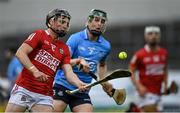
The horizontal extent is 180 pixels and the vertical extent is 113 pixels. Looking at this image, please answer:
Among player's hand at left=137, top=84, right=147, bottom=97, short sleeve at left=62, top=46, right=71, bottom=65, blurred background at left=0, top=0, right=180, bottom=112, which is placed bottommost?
blurred background at left=0, top=0, right=180, bottom=112

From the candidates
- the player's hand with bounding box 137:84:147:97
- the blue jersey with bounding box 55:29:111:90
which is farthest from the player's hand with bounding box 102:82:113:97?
the player's hand with bounding box 137:84:147:97

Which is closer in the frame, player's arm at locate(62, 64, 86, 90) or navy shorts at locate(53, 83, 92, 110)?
player's arm at locate(62, 64, 86, 90)

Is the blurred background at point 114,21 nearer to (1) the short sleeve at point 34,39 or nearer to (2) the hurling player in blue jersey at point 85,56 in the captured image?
(2) the hurling player in blue jersey at point 85,56

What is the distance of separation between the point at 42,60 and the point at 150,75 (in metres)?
5.51

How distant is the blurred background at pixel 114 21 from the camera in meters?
22.6

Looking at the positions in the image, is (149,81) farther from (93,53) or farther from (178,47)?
(178,47)

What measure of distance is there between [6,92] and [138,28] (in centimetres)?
801

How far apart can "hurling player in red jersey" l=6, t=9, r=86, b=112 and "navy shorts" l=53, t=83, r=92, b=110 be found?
0.89 m

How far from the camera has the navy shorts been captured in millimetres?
10305

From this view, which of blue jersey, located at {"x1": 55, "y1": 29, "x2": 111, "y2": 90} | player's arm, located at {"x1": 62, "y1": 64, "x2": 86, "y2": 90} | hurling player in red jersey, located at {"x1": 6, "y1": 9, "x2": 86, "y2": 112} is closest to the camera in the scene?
hurling player in red jersey, located at {"x1": 6, "y1": 9, "x2": 86, "y2": 112}


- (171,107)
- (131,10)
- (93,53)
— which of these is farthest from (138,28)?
(93,53)

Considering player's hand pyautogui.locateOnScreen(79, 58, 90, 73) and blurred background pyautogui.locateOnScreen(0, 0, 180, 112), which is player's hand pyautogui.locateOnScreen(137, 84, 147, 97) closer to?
player's hand pyautogui.locateOnScreen(79, 58, 90, 73)

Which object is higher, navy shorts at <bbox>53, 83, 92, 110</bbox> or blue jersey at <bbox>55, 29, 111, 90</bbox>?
blue jersey at <bbox>55, 29, 111, 90</bbox>

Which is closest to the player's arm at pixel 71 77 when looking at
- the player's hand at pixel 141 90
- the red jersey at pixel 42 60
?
the red jersey at pixel 42 60
